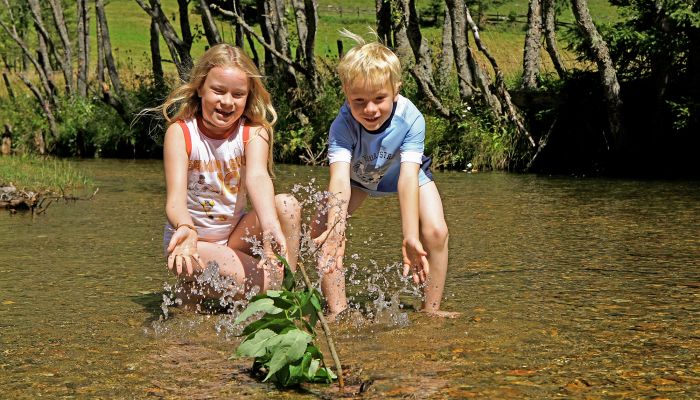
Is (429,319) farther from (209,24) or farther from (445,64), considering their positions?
(209,24)

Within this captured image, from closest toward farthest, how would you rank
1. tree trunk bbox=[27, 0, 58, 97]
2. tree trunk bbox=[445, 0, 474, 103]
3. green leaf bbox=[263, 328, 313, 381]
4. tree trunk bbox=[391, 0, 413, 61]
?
green leaf bbox=[263, 328, 313, 381], tree trunk bbox=[445, 0, 474, 103], tree trunk bbox=[391, 0, 413, 61], tree trunk bbox=[27, 0, 58, 97]

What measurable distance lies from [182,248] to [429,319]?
1.25 m

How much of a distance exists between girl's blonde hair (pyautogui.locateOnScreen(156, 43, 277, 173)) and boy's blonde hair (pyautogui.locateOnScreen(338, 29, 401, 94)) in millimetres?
529

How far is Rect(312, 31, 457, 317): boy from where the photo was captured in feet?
16.2

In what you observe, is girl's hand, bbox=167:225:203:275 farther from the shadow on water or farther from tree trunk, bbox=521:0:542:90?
tree trunk, bbox=521:0:542:90

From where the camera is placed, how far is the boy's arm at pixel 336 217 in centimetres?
493

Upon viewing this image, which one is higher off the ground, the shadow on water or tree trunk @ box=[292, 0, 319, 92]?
tree trunk @ box=[292, 0, 319, 92]

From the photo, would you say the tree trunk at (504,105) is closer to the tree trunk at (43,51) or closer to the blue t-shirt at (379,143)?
the blue t-shirt at (379,143)

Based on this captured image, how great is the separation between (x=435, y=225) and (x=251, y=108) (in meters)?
1.20

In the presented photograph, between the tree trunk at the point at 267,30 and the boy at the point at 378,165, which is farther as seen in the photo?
the tree trunk at the point at 267,30

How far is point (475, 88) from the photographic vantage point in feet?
53.3

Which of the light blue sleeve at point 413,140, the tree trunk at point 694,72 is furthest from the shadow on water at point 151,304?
the tree trunk at point 694,72

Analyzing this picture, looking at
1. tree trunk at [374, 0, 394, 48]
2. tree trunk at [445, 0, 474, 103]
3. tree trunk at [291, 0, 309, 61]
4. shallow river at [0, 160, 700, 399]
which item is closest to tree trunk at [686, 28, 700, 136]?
tree trunk at [445, 0, 474, 103]

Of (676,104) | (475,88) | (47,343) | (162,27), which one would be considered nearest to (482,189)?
(676,104)
